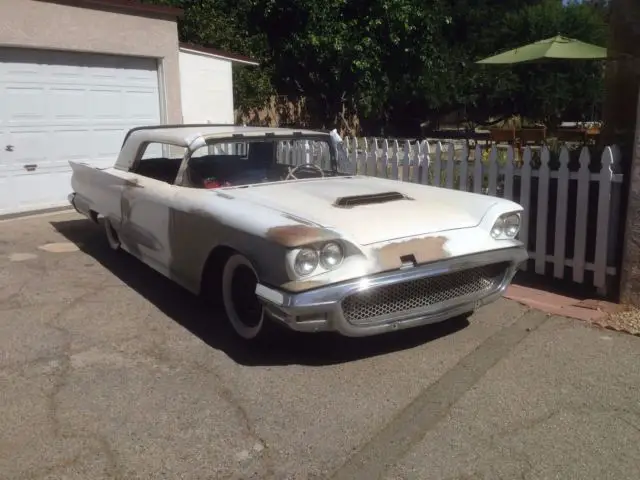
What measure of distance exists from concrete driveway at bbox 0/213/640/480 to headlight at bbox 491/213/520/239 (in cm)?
70

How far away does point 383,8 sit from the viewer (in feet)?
56.2

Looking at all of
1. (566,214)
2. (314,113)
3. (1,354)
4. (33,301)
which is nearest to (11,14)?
(33,301)

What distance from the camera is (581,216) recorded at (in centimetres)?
500

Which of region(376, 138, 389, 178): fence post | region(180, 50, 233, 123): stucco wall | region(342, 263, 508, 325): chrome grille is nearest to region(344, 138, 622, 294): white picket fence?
region(376, 138, 389, 178): fence post

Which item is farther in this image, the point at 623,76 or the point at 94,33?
the point at 94,33

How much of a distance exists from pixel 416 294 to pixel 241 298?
114cm

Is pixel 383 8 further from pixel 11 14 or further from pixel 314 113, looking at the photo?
pixel 11 14

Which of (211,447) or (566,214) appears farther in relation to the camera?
(566,214)

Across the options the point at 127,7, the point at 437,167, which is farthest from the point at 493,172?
the point at 127,7

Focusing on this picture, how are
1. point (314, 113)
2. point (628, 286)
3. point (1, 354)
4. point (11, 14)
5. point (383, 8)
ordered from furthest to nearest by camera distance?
point (314, 113) < point (383, 8) < point (11, 14) < point (628, 286) < point (1, 354)

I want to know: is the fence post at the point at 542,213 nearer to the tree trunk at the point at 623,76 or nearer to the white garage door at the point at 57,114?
the tree trunk at the point at 623,76

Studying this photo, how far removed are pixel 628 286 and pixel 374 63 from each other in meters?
13.8

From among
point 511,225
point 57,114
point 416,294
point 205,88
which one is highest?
point 205,88

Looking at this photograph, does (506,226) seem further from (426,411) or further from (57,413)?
(57,413)
